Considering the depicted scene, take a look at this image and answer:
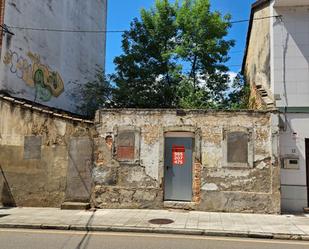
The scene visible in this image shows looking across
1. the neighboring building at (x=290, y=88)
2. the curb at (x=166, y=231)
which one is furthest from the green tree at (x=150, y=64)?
the curb at (x=166, y=231)

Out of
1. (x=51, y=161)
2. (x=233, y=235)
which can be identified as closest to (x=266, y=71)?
(x=233, y=235)

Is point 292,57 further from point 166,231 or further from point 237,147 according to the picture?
point 166,231

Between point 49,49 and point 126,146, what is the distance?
8.89 m

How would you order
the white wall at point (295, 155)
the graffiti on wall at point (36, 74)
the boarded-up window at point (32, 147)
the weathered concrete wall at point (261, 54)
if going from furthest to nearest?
1. the graffiti on wall at point (36, 74)
2. the weathered concrete wall at point (261, 54)
3. the boarded-up window at point (32, 147)
4. the white wall at point (295, 155)

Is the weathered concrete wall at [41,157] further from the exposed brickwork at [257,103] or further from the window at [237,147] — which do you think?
the exposed brickwork at [257,103]

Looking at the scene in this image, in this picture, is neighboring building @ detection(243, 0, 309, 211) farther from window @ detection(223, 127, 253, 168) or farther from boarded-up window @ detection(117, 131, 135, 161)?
boarded-up window @ detection(117, 131, 135, 161)

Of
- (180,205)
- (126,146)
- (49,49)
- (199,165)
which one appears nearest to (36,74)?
(49,49)

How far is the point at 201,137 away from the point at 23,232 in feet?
20.3

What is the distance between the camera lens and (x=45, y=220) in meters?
9.97

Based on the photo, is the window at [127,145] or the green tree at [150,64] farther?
the green tree at [150,64]

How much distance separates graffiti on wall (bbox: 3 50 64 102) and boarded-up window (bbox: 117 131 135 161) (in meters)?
6.58

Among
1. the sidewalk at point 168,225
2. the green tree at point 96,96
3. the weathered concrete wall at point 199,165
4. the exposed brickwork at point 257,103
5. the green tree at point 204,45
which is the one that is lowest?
the sidewalk at point 168,225

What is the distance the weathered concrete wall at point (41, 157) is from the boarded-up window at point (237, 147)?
189 inches

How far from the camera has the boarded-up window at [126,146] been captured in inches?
476
